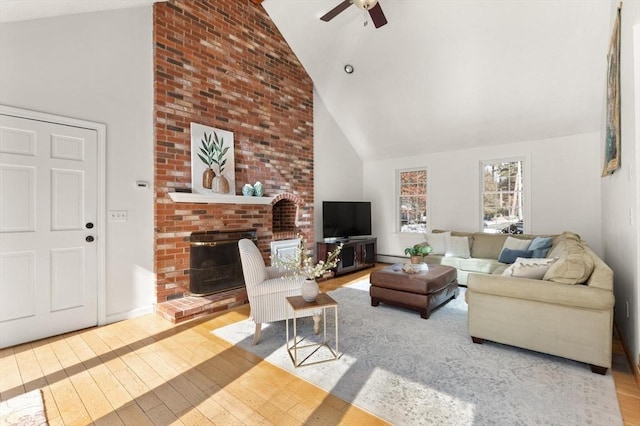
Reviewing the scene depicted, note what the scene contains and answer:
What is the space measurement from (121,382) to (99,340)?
39.7 inches

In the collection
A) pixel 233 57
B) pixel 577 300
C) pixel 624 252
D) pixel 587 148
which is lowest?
pixel 577 300

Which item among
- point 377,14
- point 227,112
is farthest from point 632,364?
point 227,112

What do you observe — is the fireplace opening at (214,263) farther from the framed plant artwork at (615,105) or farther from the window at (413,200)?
the framed plant artwork at (615,105)

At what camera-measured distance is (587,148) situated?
16.1 ft

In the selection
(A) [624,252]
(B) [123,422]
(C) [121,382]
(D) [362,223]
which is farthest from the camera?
(D) [362,223]

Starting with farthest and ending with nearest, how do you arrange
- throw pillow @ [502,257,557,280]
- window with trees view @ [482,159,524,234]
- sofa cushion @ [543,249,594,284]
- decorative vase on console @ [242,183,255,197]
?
window with trees view @ [482,159,524,234] < decorative vase on console @ [242,183,255,197] < throw pillow @ [502,257,557,280] < sofa cushion @ [543,249,594,284]

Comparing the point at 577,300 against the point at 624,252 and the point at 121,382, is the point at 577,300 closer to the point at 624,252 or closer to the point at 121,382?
the point at 624,252

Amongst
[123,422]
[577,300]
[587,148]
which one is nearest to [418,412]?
[577,300]

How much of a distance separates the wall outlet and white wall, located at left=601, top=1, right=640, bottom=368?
4.80 meters

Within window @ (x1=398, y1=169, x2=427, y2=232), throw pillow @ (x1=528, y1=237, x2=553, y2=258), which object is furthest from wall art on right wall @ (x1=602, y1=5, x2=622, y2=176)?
window @ (x1=398, y1=169, x2=427, y2=232)

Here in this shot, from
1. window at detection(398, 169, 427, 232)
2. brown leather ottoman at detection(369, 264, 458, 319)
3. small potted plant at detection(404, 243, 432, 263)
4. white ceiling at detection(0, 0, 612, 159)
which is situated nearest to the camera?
brown leather ottoman at detection(369, 264, 458, 319)

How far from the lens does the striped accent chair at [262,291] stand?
116 inches

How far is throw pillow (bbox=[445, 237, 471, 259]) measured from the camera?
523 cm

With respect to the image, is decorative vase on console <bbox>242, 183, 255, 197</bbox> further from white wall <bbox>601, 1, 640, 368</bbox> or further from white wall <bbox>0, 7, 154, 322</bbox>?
white wall <bbox>601, 1, 640, 368</bbox>
